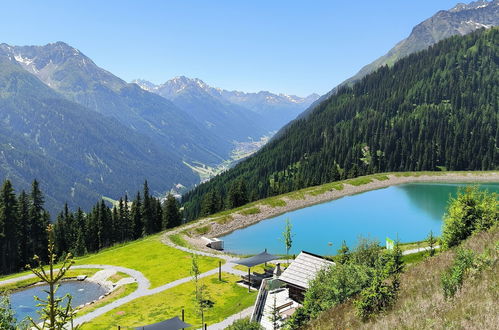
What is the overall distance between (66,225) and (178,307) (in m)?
70.0

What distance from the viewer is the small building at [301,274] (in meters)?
38.1

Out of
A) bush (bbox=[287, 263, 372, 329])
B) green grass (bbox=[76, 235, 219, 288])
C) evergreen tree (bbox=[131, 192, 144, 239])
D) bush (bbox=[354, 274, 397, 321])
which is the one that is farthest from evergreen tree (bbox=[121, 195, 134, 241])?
bush (bbox=[354, 274, 397, 321])

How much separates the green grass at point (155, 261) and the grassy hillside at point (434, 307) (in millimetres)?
44680

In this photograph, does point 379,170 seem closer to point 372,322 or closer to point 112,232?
point 112,232

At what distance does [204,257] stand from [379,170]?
126m

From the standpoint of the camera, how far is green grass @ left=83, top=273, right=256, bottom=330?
42250 mm

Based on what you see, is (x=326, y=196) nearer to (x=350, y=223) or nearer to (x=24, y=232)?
(x=350, y=223)

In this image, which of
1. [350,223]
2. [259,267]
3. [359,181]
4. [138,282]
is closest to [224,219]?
[350,223]

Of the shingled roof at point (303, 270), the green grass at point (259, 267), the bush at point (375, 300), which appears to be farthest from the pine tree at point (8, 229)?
the bush at point (375, 300)

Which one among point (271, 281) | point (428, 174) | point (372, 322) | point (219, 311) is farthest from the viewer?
point (428, 174)

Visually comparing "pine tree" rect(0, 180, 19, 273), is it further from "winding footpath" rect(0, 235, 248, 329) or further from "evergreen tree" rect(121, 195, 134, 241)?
"evergreen tree" rect(121, 195, 134, 241)

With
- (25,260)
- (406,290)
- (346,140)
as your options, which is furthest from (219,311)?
(346,140)

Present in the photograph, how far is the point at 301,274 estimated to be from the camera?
3925cm

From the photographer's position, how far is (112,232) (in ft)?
343
